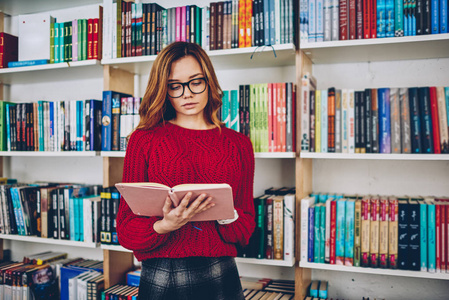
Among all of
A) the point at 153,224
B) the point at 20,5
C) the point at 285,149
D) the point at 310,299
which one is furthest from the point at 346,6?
the point at 20,5

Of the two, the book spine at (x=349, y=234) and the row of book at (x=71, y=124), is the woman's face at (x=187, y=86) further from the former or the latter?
the book spine at (x=349, y=234)

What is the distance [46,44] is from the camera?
1981 mm

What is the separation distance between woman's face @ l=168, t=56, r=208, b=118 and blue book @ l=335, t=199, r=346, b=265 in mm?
701

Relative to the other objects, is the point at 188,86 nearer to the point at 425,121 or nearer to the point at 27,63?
the point at 425,121

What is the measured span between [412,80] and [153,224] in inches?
51.9

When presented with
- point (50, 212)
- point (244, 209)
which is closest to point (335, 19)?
point (244, 209)

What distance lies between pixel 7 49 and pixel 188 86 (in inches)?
55.5

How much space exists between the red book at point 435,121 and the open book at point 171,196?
2.85 ft

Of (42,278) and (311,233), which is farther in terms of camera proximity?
(42,278)

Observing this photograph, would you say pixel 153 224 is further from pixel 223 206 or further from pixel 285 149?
pixel 285 149

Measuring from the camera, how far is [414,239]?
1.42 metres

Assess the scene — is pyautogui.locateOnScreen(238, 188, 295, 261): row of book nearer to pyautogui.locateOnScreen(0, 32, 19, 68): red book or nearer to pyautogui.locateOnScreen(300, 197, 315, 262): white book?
pyautogui.locateOnScreen(300, 197, 315, 262): white book

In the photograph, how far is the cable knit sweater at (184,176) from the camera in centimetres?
116

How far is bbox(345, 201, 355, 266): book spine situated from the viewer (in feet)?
4.87
